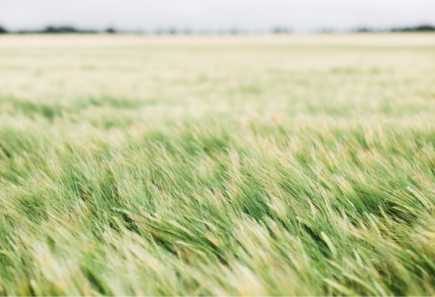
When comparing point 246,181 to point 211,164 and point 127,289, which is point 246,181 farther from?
point 127,289

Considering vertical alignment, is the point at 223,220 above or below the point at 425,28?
below

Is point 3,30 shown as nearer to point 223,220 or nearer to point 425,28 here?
point 223,220

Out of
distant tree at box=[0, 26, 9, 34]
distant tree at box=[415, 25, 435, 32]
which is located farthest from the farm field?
distant tree at box=[415, 25, 435, 32]

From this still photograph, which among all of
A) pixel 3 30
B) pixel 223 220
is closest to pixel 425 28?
pixel 223 220

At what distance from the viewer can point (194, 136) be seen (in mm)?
1262

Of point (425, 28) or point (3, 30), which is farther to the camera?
point (425, 28)

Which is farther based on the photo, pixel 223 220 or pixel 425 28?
pixel 425 28

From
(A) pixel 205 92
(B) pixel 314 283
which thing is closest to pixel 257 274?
(B) pixel 314 283

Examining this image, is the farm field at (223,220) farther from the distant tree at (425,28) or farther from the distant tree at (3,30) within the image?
the distant tree at (425,28)

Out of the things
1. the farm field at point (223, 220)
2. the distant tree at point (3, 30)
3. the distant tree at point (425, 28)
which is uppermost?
the distant tree at point (3, 30)

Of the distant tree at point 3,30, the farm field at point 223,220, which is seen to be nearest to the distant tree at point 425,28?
the farm field at point 223,220

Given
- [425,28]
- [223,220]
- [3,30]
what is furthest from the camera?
[425,28]

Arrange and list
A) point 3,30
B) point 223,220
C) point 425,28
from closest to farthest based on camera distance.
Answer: point 223,220
point 3,30
point 425,28

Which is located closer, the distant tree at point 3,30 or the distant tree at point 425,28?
the distant tree at point 3,30
